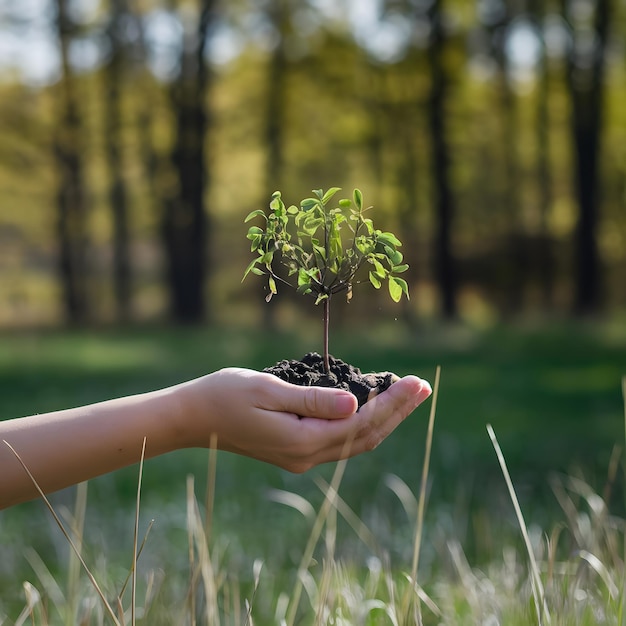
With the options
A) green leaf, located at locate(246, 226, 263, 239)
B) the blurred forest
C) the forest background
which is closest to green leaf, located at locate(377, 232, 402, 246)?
green leaf, located at locate(246, 226, 263, 239)

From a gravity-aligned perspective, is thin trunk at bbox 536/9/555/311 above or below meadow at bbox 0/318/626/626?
above

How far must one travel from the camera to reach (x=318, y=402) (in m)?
1.50

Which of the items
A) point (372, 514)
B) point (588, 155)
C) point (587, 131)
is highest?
point (587, 131)

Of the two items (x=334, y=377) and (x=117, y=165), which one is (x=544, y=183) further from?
(x=334, y=377)

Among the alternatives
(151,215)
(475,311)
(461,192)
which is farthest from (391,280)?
(461,192)

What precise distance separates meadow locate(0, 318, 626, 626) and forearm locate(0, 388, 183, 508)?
13cm

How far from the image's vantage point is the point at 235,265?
18547 millimetres

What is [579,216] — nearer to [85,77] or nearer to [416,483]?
[85,77]

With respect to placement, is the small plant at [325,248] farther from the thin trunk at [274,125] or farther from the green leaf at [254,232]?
the thin trunk at [274,125]

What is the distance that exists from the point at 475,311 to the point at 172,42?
7.20m

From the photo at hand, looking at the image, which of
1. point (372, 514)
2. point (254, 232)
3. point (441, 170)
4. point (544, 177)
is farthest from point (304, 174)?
point (254, 232)

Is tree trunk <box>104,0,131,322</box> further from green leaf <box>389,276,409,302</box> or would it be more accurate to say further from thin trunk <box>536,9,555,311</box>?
green leaf <box>389,276,409,302</box>

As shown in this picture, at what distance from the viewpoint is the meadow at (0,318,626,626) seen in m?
1.85

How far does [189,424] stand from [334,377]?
0.99 feet
